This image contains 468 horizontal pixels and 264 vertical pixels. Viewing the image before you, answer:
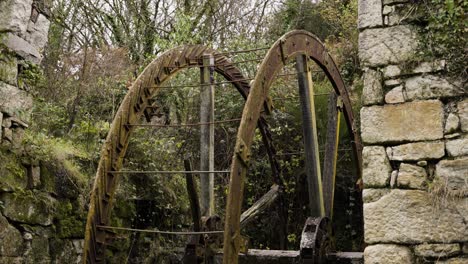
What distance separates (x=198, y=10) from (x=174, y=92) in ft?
10.5

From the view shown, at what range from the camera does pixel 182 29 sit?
29.7 ft

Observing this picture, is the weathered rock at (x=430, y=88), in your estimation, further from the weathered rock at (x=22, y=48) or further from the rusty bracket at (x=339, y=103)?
the rusty bracket at (x=339, y=103)

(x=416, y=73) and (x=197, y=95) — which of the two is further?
(x=197, y=95)

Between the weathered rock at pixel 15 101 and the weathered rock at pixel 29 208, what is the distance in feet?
2.17

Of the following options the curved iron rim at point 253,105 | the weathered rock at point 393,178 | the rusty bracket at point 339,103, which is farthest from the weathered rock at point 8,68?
the rusty bracket at point 339,103

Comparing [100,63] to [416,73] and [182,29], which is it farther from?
[416,73]

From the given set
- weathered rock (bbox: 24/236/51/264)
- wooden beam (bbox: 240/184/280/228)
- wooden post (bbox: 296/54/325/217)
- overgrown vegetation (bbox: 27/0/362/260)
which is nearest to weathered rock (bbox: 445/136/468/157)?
wooden post (bbox: 296/54/325/217)

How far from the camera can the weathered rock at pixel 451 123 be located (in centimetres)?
289

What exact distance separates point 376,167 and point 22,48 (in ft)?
10.0

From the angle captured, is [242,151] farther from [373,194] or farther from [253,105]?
[373,194]

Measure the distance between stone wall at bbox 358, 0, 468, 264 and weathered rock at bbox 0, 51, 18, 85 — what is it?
2787 millimetres

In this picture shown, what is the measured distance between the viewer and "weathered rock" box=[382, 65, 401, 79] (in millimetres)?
3078

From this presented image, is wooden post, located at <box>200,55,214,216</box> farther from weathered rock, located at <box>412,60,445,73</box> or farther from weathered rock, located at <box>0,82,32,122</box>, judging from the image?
weathered rock, located at <box>412,60,445,73</box>

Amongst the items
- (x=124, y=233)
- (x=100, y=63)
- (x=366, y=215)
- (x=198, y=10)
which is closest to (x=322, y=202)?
(x=124, y=233)
